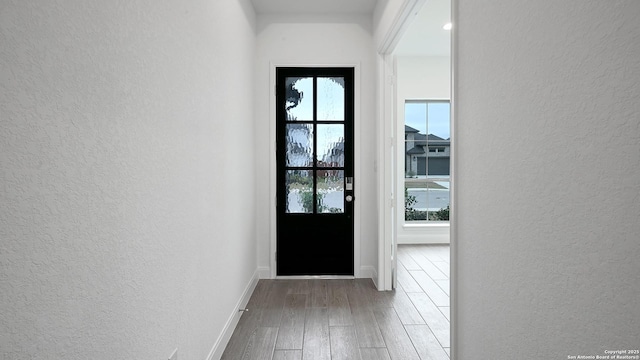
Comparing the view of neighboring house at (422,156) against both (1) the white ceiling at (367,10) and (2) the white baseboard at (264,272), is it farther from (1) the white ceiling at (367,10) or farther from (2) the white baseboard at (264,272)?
(2) the white baseboard at (264,272)

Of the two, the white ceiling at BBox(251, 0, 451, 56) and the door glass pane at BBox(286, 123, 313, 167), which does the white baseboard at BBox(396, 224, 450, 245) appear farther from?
the white ceiling at BBox(251, 0, 451, 56)

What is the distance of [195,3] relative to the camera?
1.84 meters

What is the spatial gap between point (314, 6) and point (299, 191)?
6.19 feet

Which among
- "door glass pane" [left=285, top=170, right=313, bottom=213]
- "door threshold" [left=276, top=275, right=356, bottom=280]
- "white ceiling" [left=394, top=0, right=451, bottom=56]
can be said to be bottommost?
"door threshold" [left=276, top=275, right=356, bottom=280]

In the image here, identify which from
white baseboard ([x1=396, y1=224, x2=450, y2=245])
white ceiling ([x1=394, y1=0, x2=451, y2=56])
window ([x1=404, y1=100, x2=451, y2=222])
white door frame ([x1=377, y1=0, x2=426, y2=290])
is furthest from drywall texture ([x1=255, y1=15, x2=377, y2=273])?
window ([x1=404, y1=100, x2=451, y2=222])

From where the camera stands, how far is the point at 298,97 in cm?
377

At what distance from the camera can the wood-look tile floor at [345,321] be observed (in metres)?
2.27

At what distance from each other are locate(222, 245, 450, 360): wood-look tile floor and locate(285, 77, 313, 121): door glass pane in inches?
69.5

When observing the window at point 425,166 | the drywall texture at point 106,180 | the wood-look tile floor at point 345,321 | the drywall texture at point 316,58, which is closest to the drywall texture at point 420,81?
the window at point 425,166

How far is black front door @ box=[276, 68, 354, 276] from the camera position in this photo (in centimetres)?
376

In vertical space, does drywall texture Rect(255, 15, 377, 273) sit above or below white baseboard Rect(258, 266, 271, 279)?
above

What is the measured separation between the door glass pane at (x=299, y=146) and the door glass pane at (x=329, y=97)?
26cm

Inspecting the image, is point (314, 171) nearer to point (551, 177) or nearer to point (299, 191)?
point (299, 191)

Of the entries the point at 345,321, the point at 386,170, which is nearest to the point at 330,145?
the point at 386,170
